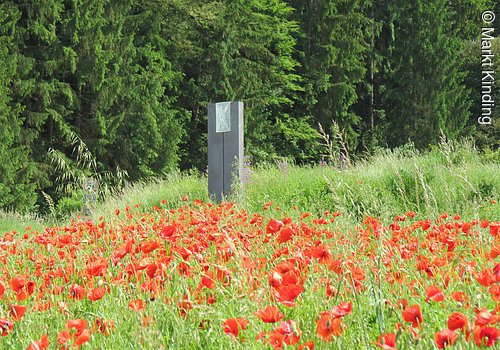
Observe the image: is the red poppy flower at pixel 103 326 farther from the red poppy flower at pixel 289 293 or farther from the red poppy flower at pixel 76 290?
the red poppy flower at pixel 289 293

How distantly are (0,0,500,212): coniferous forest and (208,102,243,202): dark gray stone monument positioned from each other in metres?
5.70

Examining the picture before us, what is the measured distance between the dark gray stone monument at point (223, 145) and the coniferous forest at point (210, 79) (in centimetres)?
570

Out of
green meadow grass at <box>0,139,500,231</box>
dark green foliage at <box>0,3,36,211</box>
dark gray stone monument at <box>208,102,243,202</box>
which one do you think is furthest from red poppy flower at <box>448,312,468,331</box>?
dark green foliage at <box>0,3,36,211</box>

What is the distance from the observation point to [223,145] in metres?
9.45

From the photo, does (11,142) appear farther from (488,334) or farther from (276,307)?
(488,334)

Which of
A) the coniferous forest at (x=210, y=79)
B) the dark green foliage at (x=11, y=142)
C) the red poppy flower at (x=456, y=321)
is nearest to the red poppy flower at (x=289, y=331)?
the red poppy flower at (x=456, y=321)

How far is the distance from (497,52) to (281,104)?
812 centimetres

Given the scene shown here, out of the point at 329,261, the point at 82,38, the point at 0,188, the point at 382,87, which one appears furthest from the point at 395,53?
the point at 329,261

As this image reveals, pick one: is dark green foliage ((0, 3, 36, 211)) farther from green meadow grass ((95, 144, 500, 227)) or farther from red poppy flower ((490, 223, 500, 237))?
red poppy flower ((490, 223, 500, 237))

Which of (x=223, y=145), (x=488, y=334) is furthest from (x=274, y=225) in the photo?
(x=223, y=145)

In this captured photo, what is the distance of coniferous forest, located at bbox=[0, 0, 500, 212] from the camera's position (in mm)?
15906

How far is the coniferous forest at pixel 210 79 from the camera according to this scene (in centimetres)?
1591

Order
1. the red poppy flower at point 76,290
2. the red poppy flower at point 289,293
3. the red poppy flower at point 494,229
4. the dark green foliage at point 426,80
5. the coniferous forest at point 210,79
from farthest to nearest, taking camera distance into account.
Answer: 1. the dark green foliage at point 426,80
2. the coniferous forest at point 210,79
3. the red poppy flower at point 494,229
4. the red poppy flower at point 76,290
5. the red poppy flower at point 289,293

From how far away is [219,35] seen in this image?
20.0 m
